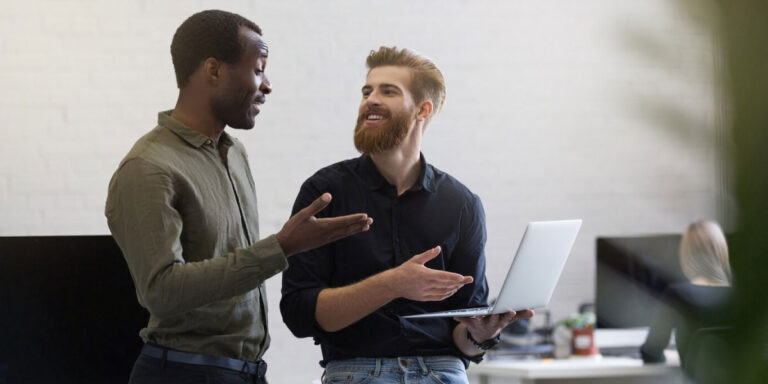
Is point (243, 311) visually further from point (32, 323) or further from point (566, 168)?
point (566, 168)

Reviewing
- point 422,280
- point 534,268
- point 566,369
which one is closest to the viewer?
point 422,280

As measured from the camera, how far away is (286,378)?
3805 millimetres

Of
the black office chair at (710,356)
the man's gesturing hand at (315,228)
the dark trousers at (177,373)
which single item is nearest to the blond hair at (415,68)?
→ the man's gesturing hand at (315,228)

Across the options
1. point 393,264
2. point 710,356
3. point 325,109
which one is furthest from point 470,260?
point 325,109

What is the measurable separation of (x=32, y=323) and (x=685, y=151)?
231 cm

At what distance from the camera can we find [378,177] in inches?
84.9

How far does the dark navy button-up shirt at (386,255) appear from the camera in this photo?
198 cm

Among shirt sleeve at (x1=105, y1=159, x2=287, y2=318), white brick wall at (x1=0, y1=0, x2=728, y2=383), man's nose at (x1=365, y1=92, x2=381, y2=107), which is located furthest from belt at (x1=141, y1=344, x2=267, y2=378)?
white brick wall at (x1=0, y1=0, x2=728, y2=383)

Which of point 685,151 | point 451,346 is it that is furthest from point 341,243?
point 685,151

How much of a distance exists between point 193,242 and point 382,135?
2.21 feet

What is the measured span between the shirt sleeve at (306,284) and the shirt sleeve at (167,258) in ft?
1.25

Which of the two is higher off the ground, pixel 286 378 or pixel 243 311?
pixel 243 311

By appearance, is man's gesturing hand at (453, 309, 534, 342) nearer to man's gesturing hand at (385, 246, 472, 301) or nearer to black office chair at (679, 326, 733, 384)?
man's gesturing hand at (385, 246, 472, 301)

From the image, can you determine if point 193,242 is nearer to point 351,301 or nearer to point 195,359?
point 195,359
